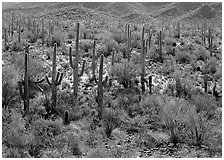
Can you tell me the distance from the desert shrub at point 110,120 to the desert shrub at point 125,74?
4.52 metres

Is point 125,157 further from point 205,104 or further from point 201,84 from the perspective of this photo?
point 201,84

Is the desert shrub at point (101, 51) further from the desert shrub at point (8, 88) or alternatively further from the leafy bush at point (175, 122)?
the leafy bush at point (175, 122)

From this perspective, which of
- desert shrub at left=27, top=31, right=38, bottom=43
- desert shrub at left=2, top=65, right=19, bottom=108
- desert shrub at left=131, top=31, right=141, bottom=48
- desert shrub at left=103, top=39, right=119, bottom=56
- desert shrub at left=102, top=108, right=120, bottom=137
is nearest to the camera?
desert shrub at left=102, top=108, right=120, bottom=137

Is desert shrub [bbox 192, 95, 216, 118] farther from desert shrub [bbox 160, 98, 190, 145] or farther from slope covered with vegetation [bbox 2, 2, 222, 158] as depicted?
desert shrub [bbox 160, 98, 190, 145]

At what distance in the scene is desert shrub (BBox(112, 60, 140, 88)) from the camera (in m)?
15.9

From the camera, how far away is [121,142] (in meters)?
9.58

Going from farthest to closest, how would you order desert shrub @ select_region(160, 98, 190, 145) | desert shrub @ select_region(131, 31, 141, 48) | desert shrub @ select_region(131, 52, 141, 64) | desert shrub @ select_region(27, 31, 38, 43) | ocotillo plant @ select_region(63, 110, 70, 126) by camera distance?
desert shrub @ select_region(27, 31, 38, 43) < desert shrub @ select_region(131, 31, 141, 48) < desert shrub @ select_region(131, 52, 141, 64) < ocotillo plant @ select_region(63, 110, 70, 126) < desert shrub @ select_region(160, 98, 190, 145)

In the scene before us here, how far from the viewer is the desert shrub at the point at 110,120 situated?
32.7 ft

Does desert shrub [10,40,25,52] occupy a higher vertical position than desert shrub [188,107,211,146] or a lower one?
higher

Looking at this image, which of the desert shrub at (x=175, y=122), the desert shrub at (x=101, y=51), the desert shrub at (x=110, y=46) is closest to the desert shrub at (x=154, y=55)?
the desert shrub at (x=110, y=46)

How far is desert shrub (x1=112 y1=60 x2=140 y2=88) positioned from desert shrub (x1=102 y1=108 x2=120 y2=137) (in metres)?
4.52

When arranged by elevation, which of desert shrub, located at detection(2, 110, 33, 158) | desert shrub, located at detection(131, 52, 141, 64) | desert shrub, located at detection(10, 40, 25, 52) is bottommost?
desert shrub, located at detection(2, 110, 33, 158)

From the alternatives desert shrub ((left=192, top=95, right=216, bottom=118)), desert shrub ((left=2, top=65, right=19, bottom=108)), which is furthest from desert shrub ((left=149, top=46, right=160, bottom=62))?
desert shrub ((left=2, top=65, right=19, bottom=108))

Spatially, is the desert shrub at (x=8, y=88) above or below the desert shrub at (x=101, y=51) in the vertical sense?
below
